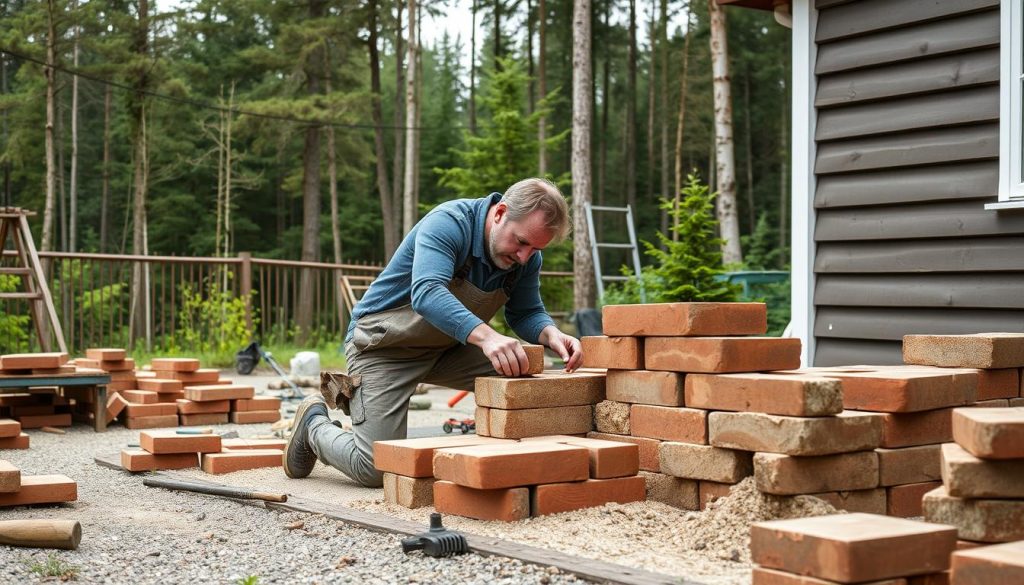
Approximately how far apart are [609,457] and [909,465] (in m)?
1.15

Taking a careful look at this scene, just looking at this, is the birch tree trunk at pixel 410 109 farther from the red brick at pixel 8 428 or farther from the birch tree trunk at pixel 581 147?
the red brick at pixel 8 428

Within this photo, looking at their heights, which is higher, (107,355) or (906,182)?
(906,182)

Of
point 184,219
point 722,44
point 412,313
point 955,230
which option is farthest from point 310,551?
point 184,219

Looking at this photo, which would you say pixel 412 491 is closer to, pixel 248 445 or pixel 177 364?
pixel 248 445

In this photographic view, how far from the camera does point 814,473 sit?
351cm

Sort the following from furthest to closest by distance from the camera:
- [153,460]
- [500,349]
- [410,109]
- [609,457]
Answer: [410,109] → [153,460] → [500,349] → [609,457]

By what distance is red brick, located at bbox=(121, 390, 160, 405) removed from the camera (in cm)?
794

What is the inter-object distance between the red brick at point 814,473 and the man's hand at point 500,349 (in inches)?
45.6

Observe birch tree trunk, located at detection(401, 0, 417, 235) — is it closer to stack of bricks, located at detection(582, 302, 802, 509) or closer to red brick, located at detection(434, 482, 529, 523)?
stack of bricks, located at detection(582, 302, 802, 509)

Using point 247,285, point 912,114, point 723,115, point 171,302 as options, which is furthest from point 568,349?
point 723,115

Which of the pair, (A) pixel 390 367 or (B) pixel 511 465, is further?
(A) pixel 390 367

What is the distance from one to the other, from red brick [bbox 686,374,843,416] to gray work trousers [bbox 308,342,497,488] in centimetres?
142

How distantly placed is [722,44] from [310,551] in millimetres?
12221

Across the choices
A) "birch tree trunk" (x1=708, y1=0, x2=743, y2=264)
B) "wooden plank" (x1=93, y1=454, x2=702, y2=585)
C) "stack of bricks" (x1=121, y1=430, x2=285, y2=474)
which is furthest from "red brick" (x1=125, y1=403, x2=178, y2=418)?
"birch tree trunk" (x1=708, y1=0, x2=743, y2=264)
